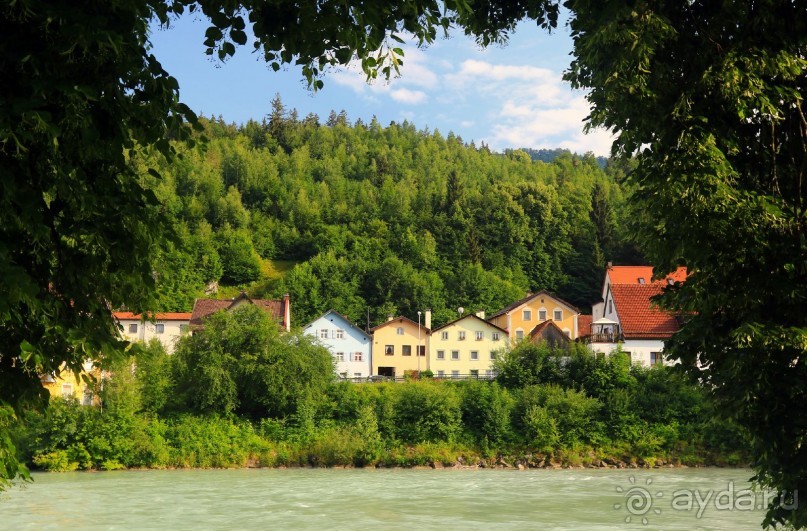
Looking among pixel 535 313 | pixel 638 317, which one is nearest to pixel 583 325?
pixel 535 313

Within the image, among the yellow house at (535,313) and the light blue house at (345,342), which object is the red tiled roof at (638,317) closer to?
the yellow house at (535,313)

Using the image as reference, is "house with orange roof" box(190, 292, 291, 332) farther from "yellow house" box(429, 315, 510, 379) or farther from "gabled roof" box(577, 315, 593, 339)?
"gabled roof" box(577, 315, 593, 339)

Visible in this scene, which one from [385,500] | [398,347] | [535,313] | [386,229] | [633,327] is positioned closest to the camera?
[385,500]

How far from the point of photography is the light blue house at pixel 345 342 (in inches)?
2608

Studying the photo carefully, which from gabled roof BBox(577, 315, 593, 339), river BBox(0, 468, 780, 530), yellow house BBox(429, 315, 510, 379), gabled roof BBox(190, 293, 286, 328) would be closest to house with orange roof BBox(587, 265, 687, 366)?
yellow house BBox(429, 315, 510, 379)

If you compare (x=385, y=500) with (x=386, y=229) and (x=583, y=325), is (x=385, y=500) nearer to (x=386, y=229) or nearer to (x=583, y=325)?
(x=583, y=325)

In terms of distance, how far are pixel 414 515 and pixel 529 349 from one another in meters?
24.6

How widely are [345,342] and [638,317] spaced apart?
2422cm

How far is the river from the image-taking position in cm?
2403

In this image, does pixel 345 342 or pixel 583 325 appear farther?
pixel 583 325

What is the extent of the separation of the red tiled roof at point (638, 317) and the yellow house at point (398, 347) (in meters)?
18.5

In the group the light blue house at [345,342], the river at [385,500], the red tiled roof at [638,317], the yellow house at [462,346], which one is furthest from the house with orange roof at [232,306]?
the river at [385,500]

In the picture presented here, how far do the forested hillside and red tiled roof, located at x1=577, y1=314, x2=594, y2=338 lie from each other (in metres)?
20.1

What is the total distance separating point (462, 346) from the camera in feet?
214
